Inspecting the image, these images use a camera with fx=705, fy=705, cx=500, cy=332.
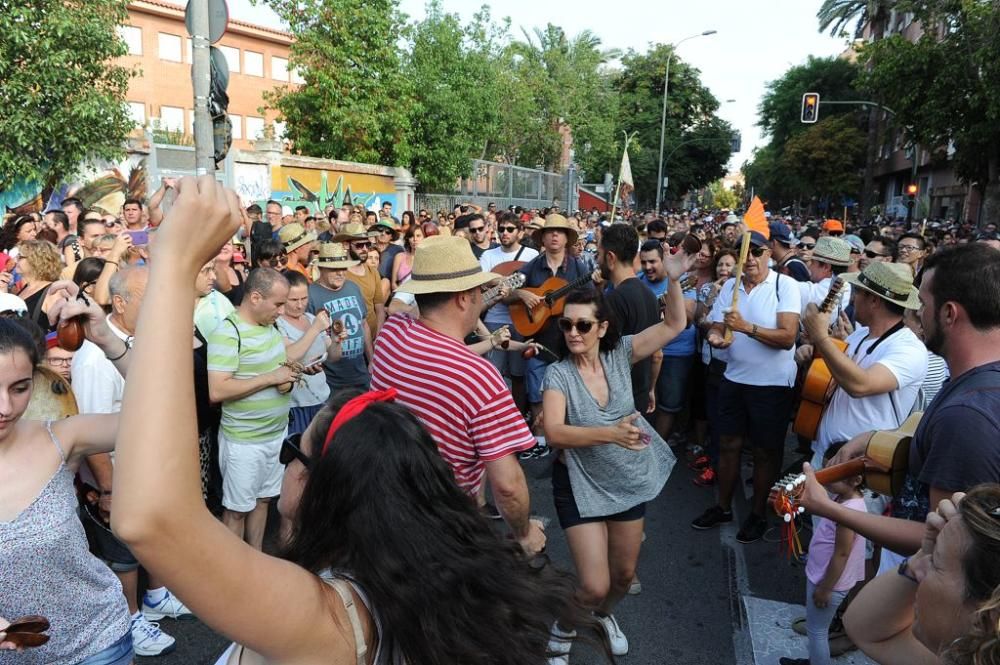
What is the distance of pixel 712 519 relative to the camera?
5316mm

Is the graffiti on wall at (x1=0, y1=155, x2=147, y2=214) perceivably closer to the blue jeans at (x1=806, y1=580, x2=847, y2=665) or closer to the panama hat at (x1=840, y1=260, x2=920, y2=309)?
the panama hat at (x1=840, y1=260, x2=920, y2=309)

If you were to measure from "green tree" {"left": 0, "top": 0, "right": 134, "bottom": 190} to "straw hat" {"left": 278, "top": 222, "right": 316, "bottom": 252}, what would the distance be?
22.7 feet

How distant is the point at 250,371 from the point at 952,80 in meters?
21.0

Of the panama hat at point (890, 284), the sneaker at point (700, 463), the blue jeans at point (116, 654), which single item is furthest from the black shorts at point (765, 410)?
the blue jeans at point (116, 654)

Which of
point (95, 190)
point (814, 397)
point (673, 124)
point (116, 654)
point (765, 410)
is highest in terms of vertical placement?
point (673, 124)

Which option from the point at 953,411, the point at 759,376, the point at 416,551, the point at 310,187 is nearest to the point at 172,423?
the point at 416,551

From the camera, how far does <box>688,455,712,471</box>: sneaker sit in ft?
20.9

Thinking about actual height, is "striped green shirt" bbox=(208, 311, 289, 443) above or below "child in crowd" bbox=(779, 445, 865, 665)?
above

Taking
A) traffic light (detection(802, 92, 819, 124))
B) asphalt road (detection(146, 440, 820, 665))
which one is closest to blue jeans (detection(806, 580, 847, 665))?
asphalt road (detection(146, 440, 820, 665))

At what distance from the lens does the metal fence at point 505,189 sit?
79.8ft

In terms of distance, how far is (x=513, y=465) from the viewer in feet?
9.01

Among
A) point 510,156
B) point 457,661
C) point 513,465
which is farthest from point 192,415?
point 510,156

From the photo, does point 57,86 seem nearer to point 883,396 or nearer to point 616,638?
point 616,638

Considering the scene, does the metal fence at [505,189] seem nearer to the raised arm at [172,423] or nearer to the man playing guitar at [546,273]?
the man playing guitar at [546,273]
